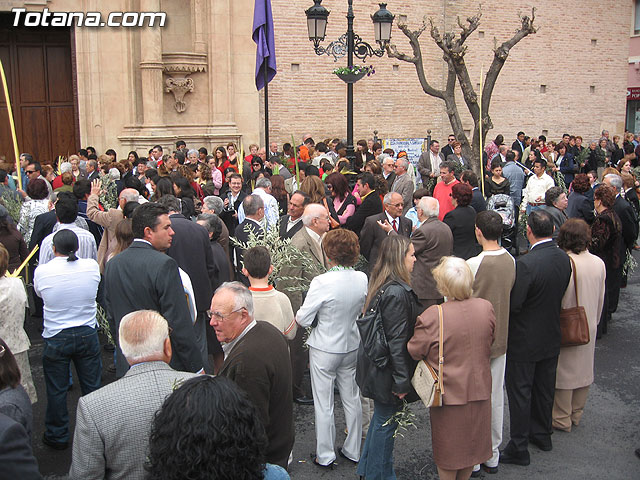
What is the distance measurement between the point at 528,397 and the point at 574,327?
0.70m

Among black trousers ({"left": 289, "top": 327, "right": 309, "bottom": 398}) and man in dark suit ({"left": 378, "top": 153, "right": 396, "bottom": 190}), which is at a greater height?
man in dark suit ({"left": 378, "top": 153, "right": 396, "bottom": 190})

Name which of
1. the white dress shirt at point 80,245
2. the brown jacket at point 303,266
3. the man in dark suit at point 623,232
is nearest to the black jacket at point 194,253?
the brown jacket at point 303,266

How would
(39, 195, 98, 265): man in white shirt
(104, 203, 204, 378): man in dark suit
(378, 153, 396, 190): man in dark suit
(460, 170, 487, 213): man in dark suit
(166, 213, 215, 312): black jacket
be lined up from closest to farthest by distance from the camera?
1. (104, 203, 204, 378): man in dark suit
2. (166, 213, 215, 312): black jacket
3. (39, 195, 98, 265): man in white shirt
4. (460, 170, 487, 213): man in dark suit
5. (378, 153, 396, 190): man in dark suit

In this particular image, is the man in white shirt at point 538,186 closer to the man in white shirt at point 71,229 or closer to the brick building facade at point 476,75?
the man in white shirt at point 71,229

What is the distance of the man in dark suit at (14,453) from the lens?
245cm

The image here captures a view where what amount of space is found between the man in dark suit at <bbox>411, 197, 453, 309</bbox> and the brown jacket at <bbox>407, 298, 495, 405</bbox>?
232cm

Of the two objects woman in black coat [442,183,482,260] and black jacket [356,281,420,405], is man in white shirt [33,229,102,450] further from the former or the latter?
woman in black coat [442,183,482,260]

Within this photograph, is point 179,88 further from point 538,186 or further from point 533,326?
point 533,326

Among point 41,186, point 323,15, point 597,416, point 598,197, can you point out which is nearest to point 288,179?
point 323,15

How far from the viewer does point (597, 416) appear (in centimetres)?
632

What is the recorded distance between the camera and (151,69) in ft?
53.2

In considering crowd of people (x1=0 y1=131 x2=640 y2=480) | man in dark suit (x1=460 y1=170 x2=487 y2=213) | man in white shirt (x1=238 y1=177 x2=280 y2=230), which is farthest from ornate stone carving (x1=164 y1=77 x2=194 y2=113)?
man in dark suit (x1=460 y1=170 x2=487 y2=213)

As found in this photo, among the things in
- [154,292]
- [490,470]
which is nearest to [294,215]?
[154,292]

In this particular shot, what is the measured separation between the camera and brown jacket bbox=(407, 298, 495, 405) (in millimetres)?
4316
